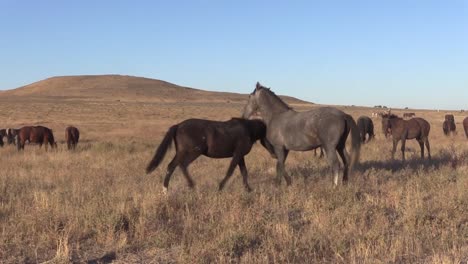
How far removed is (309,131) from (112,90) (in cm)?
13710

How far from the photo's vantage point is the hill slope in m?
129

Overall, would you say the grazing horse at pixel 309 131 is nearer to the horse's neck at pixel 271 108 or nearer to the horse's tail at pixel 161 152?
the horse's neck at pixel 271 108

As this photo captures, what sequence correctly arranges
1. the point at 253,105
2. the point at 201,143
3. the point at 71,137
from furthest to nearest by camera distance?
the point at 71,137, the point at 253,105, the point at 201,143

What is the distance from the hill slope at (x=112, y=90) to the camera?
12910cm

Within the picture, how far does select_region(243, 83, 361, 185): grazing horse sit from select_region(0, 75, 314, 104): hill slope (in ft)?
365

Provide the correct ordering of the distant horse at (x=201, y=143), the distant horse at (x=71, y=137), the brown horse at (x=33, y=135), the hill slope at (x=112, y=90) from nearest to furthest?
the distant horse at (x=201, y=143) < the distant horse at (x=71, y=137) < the brown horse at (x=33, y=135) < the hill slope at (x=112, y=90)

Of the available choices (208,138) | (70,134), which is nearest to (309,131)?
(208,138)

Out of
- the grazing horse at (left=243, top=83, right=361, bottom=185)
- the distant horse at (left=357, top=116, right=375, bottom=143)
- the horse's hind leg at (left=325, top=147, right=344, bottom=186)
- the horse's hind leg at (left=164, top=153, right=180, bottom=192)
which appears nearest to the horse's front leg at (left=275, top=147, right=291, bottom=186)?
the grazing horse at (left=243, top=83, right=361, bottom=185)

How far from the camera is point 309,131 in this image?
33.3 feet

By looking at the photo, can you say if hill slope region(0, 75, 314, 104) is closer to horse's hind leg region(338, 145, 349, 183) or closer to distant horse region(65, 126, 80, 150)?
distant horse region(65, 126, 80, 150)

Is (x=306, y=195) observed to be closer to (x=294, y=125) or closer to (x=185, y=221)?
(x=294, y=125)

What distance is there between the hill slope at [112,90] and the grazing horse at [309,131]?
111255mm

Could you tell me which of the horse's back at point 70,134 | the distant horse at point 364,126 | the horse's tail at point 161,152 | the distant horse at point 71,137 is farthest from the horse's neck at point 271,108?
the horse's back at point 70,134

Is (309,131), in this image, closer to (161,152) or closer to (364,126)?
(161,152)
